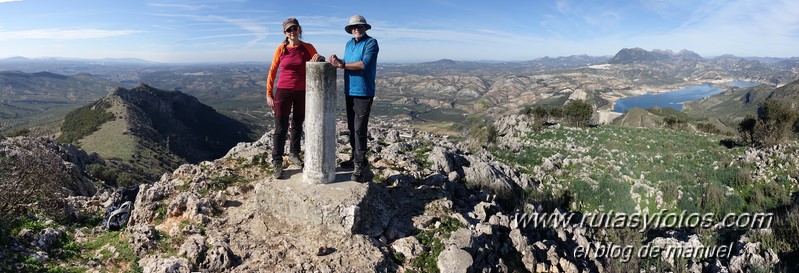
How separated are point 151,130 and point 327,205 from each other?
350ft

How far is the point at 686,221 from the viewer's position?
1391 cm

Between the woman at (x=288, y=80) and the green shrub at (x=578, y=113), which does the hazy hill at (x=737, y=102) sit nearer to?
the green shrub at (x=578, y=113)

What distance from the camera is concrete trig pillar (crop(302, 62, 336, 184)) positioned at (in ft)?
26.7

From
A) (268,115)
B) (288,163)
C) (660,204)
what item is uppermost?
(288,163)

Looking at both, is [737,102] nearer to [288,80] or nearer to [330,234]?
[330,234]

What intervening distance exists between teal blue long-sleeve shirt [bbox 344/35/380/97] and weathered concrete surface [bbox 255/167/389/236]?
2.23 metres

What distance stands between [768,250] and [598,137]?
18.4 m

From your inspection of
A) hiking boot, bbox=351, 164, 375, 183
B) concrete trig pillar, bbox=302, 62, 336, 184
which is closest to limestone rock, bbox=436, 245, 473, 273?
hiking boot, bbox=351, 164, 375, 183

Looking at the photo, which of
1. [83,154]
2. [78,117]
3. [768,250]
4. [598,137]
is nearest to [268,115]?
[78,117]

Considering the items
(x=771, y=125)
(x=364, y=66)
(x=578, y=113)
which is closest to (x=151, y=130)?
(x=578, y=113)

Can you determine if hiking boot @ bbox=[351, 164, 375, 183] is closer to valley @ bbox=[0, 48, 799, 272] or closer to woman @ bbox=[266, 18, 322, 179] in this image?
valley @ bbox=[0, 48, 799, 272]

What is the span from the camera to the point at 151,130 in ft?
316

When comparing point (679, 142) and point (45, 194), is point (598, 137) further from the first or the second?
point (45, 194)

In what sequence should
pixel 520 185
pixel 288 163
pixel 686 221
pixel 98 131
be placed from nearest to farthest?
pixel 288 163
pixel 686 221
pixel 520 185
pixel 98 131
